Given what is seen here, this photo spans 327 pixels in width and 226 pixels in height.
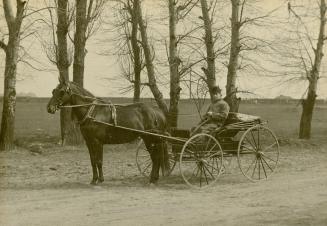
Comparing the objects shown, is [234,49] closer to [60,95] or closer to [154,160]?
[154,160]

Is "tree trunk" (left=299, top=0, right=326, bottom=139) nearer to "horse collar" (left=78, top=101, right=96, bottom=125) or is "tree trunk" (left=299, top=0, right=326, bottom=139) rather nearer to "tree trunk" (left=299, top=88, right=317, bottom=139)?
"tree trunk" (left=299, top=88, right=317, bottom=139)

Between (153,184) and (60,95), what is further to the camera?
(153,184)

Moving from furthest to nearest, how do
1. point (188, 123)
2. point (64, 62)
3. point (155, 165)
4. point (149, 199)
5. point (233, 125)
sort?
point (188, 123)
point (64, 62)
point (233, 125)
point (155, 165)
point (149, 199)

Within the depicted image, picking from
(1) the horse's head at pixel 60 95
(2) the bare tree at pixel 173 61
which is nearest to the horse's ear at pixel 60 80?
(1) the horse's head at pixel 60 95

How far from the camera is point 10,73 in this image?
1995 centimetres

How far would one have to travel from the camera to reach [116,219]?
930cm

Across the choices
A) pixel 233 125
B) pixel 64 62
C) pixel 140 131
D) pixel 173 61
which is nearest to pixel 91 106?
pixel 140 131

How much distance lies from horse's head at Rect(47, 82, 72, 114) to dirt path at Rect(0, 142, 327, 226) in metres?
1.75

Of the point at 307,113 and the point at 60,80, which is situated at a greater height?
the point at 60,80

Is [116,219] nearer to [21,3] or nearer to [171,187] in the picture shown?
[171,187]

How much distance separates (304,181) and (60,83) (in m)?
5.86

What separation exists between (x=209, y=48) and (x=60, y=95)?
12.8 metres

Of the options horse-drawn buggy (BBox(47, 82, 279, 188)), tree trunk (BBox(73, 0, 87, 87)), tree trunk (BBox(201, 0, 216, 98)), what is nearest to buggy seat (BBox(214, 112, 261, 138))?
horse-drawn buggy (BBox(47, 82, 279, 188))

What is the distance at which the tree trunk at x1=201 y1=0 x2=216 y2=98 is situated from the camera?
24172 millimetres
